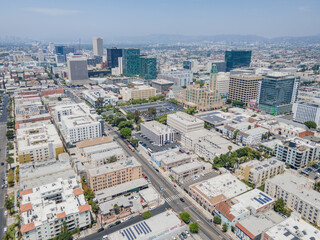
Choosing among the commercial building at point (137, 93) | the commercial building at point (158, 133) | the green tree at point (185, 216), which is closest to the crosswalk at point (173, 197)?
the green tree at point (185, 216)

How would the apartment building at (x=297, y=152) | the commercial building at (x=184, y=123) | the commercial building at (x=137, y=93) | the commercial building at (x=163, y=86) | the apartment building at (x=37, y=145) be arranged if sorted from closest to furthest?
the apartment building at (x=297, y=152) < the apartment building at (x=37, y=145) < the commercial building at (x=184, y=123) < the commercial building at (x=137, y=93) < the commercial building at (x=163, y=86)

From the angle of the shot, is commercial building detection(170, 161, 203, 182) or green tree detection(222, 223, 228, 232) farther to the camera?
commercial building detection(170, 161, 203, 182)

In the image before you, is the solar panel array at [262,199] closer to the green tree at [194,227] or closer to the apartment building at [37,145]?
the green tree at [194,227]

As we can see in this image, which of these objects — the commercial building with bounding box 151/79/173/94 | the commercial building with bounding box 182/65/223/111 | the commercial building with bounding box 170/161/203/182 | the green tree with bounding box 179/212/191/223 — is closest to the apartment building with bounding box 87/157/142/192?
the commercial building with bounding box 170/161/203/182

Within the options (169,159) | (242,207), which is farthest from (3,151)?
(242,207)

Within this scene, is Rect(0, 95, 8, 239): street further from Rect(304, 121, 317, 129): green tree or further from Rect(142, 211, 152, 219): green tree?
Rect(304, 121, 317, 129): green tree

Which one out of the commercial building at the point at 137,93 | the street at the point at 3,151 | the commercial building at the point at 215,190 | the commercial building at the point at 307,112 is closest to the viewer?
the street at the point at 3,151

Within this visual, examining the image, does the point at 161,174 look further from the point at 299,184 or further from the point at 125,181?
the point at 299,184
